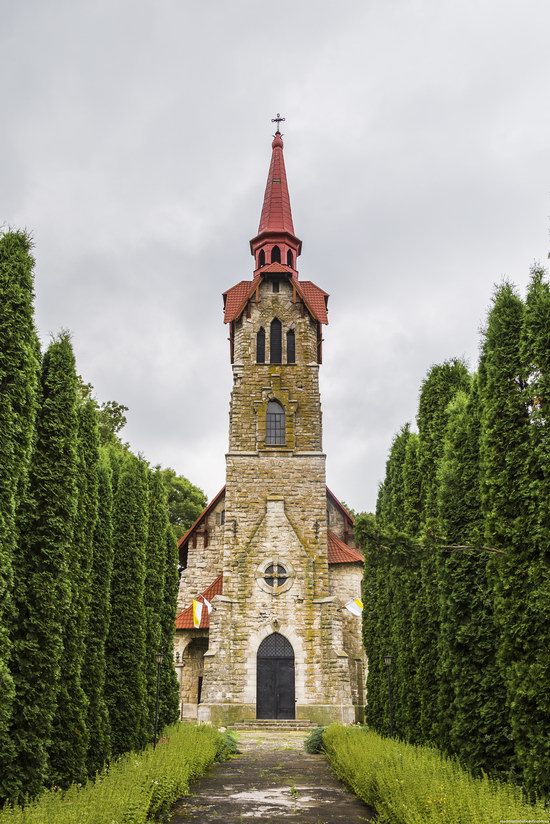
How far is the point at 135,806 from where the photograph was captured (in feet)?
22.4

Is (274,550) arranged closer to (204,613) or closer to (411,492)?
(204,613)

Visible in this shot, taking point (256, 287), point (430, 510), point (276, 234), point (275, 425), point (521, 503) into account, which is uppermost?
point (276, 234)

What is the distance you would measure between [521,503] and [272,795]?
5.68 metres

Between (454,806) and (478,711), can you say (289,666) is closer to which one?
(478,711)

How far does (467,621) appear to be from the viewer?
33.2 feet

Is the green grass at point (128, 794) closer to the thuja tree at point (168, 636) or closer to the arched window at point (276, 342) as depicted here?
the thuja tree at point (168, 636)

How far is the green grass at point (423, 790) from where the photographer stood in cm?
571

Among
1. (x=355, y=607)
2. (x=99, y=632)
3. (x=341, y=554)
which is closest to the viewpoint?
(x=99, y=632)

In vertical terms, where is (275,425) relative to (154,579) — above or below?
above

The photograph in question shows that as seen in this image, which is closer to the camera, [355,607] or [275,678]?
[275,678]

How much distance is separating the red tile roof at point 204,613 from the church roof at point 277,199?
15.3 meters

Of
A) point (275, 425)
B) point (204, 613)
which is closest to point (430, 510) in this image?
point (275, 425)

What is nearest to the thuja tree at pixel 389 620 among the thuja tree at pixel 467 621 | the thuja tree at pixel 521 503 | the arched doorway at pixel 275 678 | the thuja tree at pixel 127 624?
the thuja tree at pixel 467 621

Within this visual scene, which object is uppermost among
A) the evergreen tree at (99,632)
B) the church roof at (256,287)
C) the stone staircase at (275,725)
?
the church roof at (256,287)
